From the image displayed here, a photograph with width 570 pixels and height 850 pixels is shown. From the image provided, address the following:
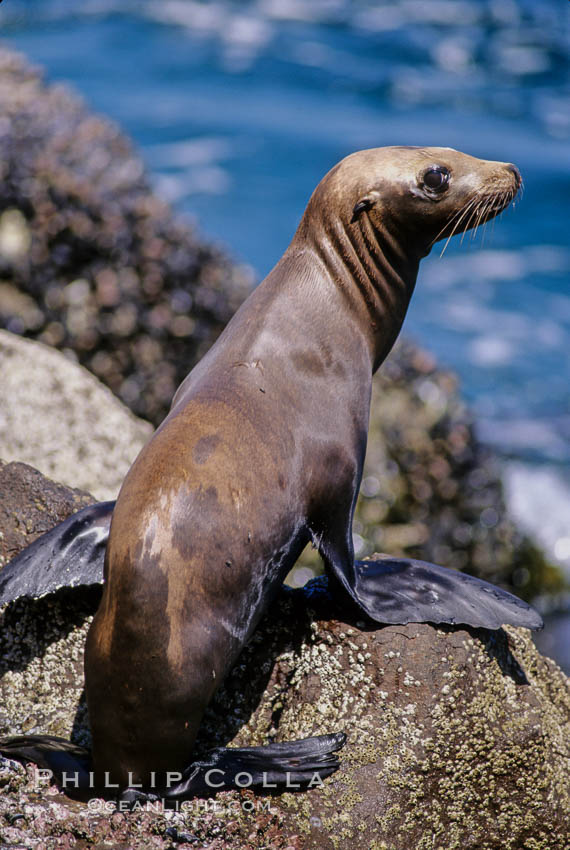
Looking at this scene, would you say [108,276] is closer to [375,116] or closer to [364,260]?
[364,260]

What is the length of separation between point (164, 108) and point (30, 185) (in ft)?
51.9

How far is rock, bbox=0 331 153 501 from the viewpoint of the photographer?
5777mm

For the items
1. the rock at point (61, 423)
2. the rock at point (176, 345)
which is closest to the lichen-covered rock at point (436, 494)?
the rock at point (176, 345)

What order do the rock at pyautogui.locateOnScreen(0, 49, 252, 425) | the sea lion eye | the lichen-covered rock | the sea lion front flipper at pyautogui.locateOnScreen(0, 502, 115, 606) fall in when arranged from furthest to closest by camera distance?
the rock at pyautogui.locateOnScreen(0, 49, 252, 425) < the lichen-covered rock < the sea lion eye < the sea lion front flipper at pyautogui.locateOnScreen(0, 502, 115, 606)

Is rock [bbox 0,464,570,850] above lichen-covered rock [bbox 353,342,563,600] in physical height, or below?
above

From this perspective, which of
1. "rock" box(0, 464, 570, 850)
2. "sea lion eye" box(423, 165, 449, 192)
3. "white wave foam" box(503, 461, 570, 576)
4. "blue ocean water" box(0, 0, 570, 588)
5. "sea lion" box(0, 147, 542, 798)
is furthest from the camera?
"blue ocean water" box(0, 0, 570, 588)

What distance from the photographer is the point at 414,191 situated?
4.48 m

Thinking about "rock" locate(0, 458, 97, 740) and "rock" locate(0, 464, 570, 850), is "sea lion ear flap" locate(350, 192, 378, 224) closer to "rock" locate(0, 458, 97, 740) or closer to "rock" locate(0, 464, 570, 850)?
"rock" locate(0, 464, 570, 850)

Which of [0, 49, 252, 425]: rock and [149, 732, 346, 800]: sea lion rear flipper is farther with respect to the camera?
[0, 49, 252, 425]: rock

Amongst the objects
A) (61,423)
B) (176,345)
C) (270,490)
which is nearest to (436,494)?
(176,345)

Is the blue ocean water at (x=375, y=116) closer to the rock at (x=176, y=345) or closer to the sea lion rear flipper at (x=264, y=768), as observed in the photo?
the rock at (x=176, y=345)

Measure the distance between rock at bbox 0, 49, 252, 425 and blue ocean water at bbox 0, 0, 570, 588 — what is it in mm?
4885

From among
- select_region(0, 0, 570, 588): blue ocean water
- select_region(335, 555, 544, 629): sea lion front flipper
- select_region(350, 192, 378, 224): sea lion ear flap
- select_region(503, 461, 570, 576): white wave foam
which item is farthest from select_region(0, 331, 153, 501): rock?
select_region(0, 0, 570, 588): blue ocean water

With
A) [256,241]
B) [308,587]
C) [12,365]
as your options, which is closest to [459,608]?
[308,587]
